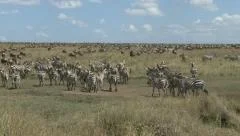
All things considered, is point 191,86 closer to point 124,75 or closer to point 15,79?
point 124,75

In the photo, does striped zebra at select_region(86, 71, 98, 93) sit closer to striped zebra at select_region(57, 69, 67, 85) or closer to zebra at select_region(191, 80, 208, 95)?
striped zebra at select_region(57, 69, 67, 85)

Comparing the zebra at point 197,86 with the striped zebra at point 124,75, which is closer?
the zebra at point 197,86

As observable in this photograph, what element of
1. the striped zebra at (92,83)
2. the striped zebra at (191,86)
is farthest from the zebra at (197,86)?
the striped zebra at (92,83)

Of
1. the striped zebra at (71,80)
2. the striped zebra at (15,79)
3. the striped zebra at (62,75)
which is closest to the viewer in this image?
the striped zebra at (71,80)

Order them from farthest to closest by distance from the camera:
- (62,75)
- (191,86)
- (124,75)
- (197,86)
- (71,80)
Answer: (124,75)
(62,75)
(71,80)
(191,86)
(197,86)

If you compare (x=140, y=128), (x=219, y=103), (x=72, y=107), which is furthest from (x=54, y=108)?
(x=140, y=128)

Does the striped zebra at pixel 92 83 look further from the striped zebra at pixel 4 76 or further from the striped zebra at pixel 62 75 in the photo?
the striped zebra at pixel 4 76

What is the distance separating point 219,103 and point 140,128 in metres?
10.8

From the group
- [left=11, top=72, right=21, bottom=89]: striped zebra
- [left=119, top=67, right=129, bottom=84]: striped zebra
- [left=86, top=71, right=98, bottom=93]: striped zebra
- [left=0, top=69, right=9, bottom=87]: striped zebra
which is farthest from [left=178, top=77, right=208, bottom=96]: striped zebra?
[left=0, top=69, right=9, bottom=87]: striped zebra

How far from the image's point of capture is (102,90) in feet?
122

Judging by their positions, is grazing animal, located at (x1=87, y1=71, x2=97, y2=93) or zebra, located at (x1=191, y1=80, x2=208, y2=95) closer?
zebra, located at (x1=191, y1=80, x2=208, y2=95)

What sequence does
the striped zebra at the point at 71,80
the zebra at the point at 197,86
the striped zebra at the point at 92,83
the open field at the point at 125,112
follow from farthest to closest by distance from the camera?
the striped zebra at the point at 71,80 → the striped zebra at the point at 92,83 → the zebra at the point at 197,86 → the open field at the point at 125,112

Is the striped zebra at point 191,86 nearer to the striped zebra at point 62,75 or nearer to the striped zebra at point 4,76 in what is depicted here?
the striped zebra at point 62,75

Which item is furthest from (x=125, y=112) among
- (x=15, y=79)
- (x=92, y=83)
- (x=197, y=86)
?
(x=15, y=79)
